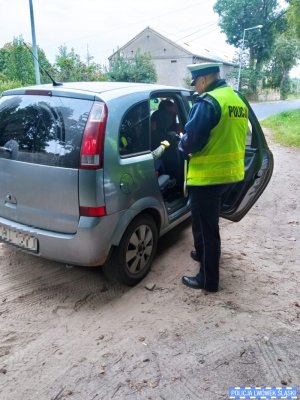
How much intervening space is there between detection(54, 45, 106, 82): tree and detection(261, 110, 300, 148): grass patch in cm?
1320

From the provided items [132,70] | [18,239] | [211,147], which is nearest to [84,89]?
[211,147]

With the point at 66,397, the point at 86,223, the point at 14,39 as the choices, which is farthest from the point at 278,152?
the point at 14,39

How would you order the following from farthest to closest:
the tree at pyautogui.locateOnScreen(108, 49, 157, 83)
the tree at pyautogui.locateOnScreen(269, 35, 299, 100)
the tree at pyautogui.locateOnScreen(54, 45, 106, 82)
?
1. the tree at pyautogui.locateOnScreen(269, 35, 299, 100)
2. the tree at pyautogui.locateOnScreen(108, 49, 157, 83)
3. the tree at pyautogui.locateOnScreen(54, 45, 106, 82)

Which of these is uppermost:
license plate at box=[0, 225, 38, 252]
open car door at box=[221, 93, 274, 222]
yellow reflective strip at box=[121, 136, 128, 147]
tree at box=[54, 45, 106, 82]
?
Answer: tree at box=[54, 45, 106, 82]

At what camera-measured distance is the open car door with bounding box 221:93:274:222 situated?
3.84 metres

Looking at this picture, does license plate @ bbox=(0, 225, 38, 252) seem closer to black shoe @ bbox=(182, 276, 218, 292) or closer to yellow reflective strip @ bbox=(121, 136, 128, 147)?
yellow reflective strip @ bbox=(121, 136, 128, 147)

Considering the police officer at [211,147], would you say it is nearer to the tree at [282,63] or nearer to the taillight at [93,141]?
the taillight at [93,141]

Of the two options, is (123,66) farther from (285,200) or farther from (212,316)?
(212,316)

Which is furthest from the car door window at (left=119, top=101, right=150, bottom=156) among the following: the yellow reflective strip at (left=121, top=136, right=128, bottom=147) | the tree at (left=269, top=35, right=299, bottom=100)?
the tree at (left=269, top=35, right=299, bottom=100)

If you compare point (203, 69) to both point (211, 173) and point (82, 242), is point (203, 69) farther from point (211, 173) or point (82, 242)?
point (82, 242)

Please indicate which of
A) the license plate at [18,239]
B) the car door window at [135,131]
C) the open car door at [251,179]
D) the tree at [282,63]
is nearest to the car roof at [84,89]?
the car door window at [135,131]

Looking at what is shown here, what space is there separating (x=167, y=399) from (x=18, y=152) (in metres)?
2.07

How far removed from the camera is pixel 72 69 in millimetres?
25266

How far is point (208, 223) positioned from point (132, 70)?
1346 inches
